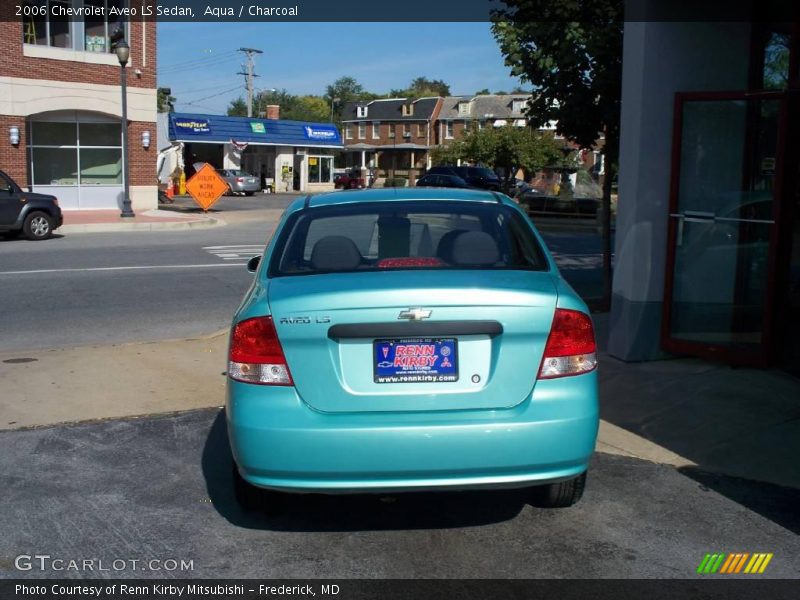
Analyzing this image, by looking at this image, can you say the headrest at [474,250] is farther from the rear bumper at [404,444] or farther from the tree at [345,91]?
the tree at [345,91]

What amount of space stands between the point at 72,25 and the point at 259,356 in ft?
94.9

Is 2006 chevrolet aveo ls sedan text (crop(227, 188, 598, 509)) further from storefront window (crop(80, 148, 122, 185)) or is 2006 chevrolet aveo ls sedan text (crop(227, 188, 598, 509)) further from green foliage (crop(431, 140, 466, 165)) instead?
green foliage (crop(431, 140, 466, 165))

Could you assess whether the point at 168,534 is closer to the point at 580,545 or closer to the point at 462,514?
the point at 462,514

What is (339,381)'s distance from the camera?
389 cm

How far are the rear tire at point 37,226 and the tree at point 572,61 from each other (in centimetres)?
1281

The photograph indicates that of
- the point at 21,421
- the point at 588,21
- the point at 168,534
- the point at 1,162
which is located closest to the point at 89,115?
the point at 1,162

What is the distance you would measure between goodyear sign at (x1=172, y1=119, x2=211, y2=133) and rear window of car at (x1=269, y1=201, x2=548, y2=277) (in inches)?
1875

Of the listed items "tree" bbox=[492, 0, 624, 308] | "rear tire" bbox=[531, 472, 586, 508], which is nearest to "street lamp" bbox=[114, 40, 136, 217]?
"tree" bbox=[492, 0, 624, 308]

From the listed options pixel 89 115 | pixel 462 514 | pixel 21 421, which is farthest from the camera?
pixel 89 115

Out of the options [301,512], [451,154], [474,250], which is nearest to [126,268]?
[301,512]

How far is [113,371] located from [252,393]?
4.17 meters

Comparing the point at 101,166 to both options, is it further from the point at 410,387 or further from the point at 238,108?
the point at 238,108

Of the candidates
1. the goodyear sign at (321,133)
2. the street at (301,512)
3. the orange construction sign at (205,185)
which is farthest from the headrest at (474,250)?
the goodyear sign at (321,133)

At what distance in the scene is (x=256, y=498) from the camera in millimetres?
4449
